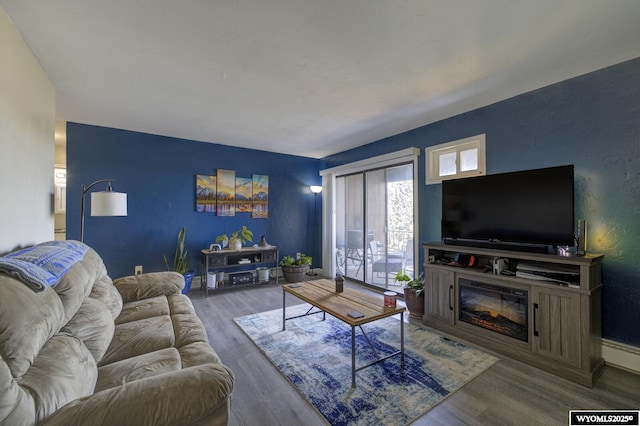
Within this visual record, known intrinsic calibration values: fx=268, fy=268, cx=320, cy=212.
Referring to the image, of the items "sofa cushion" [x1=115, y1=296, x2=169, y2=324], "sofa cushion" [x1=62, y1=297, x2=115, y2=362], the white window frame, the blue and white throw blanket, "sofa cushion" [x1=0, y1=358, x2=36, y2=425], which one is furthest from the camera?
the white window frame

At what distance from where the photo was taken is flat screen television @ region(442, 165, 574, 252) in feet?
7.45

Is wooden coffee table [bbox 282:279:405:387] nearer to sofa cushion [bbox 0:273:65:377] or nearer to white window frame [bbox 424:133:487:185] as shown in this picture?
sofa cushion [bbox 0:273:65:377]

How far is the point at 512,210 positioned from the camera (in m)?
2.57

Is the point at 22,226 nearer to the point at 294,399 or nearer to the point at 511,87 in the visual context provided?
the point at 294,399

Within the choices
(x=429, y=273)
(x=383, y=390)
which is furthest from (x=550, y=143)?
(x=383, y=390)

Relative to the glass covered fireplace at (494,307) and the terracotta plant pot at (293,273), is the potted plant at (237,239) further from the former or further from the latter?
the glass covered fireplace at (494,307)

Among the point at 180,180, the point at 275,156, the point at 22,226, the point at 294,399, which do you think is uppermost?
the point at 275,156

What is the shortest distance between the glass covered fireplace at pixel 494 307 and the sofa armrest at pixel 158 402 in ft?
7.83

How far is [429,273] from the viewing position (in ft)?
9.81

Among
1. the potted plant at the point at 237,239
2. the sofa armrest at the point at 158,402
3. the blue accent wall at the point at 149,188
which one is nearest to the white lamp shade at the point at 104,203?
the blue accent wall at the point at 149,188

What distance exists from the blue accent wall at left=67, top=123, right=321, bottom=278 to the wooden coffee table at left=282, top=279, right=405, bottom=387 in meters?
2.43

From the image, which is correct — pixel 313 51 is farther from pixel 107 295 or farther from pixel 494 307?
pixel 494 307

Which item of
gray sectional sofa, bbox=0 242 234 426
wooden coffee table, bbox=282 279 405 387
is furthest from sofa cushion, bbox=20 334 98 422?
wooden coffee table, bbox=282 279 405 387

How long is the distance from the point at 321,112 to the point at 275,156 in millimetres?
2217
